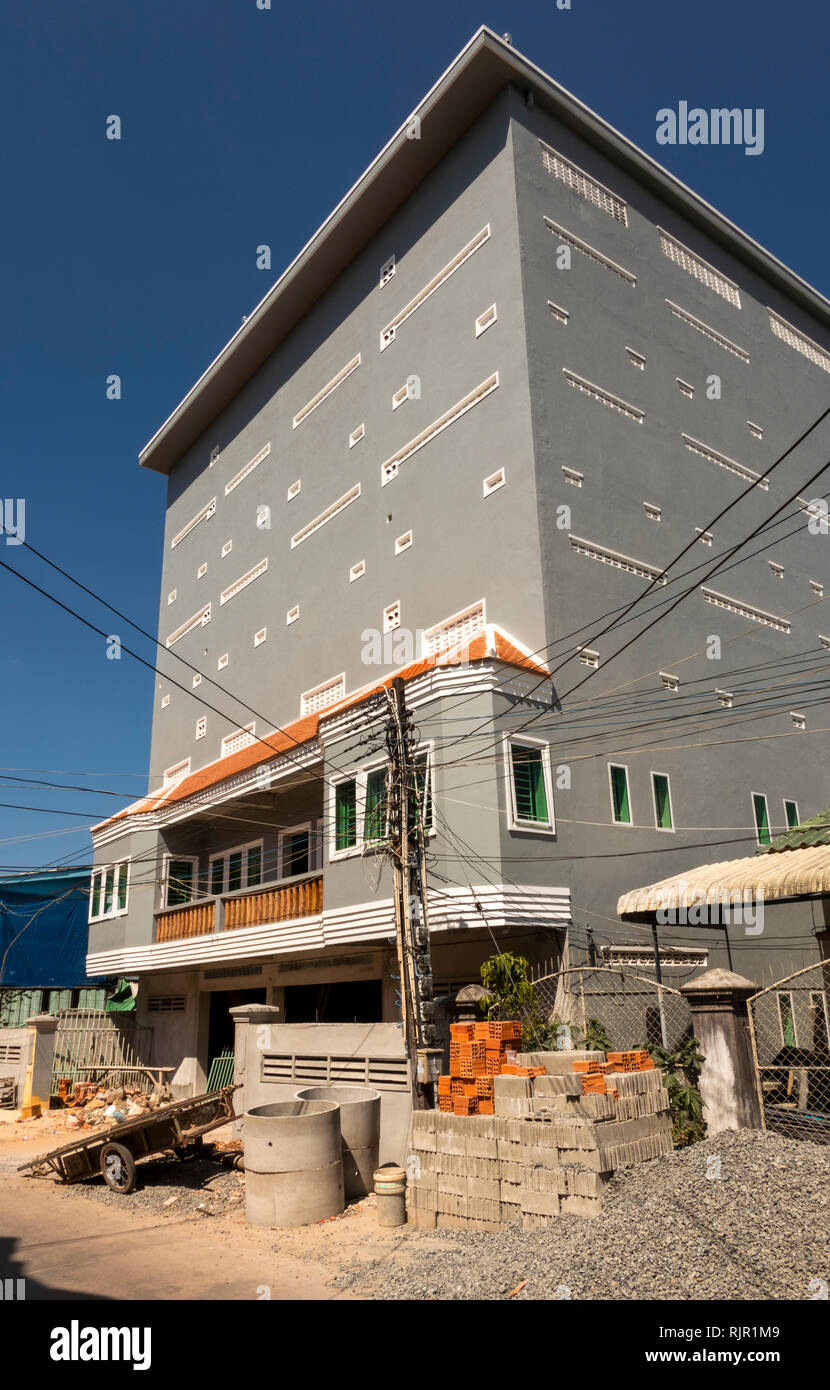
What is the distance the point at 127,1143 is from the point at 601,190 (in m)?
23.5

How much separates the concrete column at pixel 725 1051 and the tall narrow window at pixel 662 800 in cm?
836

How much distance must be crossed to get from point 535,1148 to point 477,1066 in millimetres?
1945

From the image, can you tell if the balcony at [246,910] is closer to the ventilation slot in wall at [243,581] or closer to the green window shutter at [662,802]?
the green window shutter at [662,802]

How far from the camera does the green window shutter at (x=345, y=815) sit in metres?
18.2

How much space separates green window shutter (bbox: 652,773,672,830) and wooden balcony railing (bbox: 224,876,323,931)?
7037 millimetres

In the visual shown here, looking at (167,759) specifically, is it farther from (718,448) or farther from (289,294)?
(718,448)

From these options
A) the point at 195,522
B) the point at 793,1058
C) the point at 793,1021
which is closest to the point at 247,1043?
the point at 793,1058

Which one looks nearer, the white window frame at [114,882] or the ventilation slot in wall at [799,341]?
the white window frame at [114,882]

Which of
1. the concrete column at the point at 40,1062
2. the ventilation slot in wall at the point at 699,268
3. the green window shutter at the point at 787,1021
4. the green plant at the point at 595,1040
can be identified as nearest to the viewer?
the green plant at the point at 595,1040

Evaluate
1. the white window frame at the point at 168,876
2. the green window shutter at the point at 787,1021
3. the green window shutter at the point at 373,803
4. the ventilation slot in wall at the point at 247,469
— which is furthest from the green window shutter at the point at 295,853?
the ventilation slot in wall at the point at 247,469

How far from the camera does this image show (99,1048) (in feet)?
84.2

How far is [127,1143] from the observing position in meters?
14.0

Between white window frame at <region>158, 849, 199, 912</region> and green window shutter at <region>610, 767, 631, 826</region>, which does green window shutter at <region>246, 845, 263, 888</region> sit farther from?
green window shutter at <region>610, 767, 631, 826</region>
